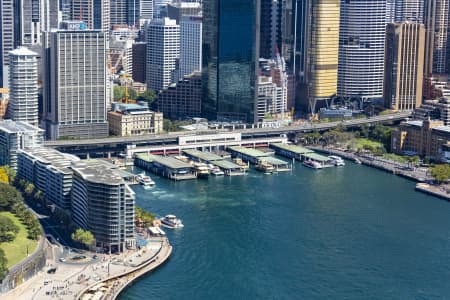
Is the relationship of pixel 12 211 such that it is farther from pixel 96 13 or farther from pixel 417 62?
pixel 96 13

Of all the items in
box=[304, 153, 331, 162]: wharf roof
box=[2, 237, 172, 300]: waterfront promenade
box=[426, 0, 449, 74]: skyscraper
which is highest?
box=[426, 0, 449, 74]: skyscraper

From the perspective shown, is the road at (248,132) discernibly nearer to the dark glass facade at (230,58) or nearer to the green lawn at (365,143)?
the green lawn at (365,143)

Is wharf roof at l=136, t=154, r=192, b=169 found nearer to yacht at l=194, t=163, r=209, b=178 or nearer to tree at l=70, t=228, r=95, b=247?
yacht at l=194, t=163, r=209, b=178

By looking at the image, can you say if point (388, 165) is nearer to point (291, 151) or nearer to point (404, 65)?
point (291, 151)

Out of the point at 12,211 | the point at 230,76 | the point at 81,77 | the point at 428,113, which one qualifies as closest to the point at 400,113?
the point at 428,113

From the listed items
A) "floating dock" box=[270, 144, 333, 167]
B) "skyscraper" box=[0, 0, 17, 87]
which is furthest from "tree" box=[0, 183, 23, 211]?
"skyscraper" box=[0, 0, 17, 87]

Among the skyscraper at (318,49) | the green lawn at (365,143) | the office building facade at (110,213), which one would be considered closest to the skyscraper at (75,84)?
the green lawn at (365,143)

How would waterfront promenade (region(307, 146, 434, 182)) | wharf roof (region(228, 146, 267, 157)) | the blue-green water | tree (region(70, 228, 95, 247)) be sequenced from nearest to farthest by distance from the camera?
the blue-green water, tree (region(70, 228, 95, 247)), waterfront promenade (region(307, 146, 434, 182)), wharf roof (region(228, 146, 267, 157))
